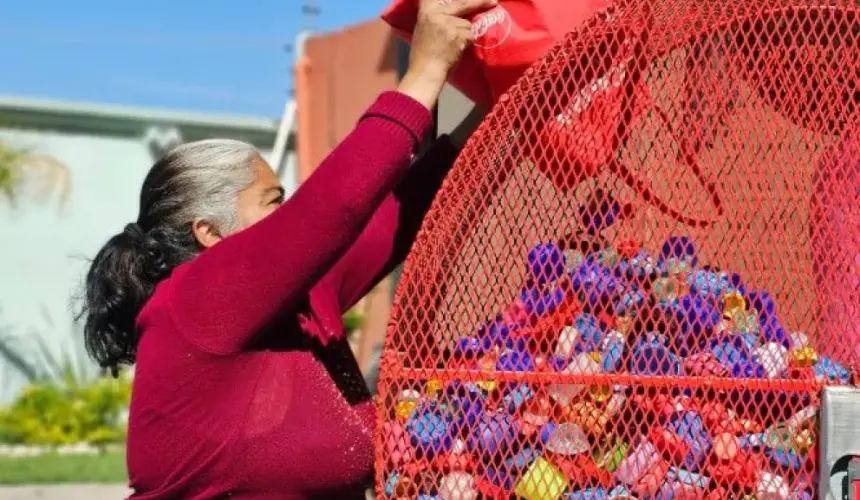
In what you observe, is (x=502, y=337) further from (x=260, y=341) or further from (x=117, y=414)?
(x=117, y=414)

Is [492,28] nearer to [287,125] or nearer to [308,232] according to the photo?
[308,232]

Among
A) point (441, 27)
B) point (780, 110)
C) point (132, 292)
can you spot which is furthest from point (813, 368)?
point (132, 292)

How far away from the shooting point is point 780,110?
7.36 feet

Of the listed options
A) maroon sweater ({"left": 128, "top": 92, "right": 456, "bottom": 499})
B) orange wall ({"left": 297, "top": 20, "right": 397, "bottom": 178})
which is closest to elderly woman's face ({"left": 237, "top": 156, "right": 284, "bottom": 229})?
maroon sweater ({"left": 128, "top": 92, "right": 456, "bottom": 499})

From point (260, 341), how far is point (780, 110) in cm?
97

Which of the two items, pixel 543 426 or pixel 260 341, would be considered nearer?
pixel 543 426

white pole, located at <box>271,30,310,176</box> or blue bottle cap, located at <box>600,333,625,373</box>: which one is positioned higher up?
blue bottle cap, located at <box>600,333,625,373</box>

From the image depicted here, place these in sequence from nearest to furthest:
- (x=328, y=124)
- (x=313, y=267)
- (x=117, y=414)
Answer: (x=313, y=267), (x=117, y=414), (x=328, y=124)

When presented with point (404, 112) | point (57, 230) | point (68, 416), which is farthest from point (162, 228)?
point (57, 230)

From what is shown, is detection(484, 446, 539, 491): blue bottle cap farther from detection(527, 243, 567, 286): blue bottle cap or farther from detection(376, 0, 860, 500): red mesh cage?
detection(527, 243, 567, 286): blue bottle cap

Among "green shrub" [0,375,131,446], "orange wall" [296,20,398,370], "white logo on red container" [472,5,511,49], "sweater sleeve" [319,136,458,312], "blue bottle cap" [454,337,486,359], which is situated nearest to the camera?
"blue bottle cap" [454,337,486,359]

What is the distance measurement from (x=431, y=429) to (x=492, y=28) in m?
0.72

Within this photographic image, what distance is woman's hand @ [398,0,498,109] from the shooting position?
221cm

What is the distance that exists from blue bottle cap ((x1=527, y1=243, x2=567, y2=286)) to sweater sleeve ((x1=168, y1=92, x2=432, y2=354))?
0.27m
